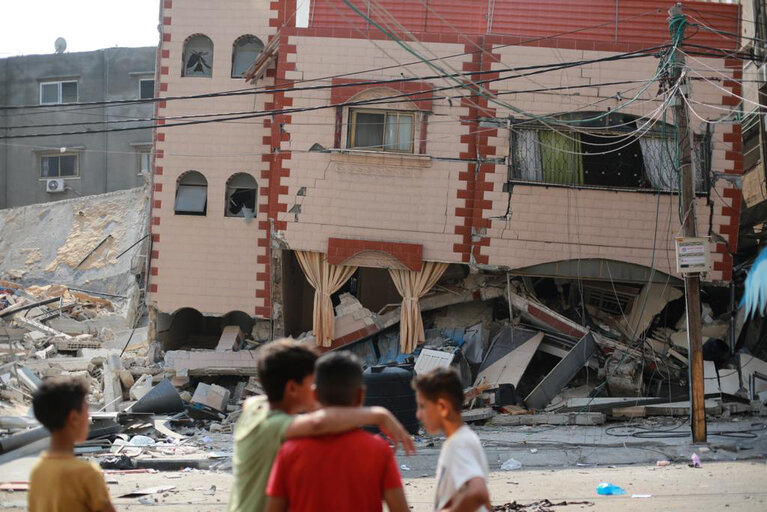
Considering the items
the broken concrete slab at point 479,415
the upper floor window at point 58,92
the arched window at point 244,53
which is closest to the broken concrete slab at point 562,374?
the broken concrete slab at point 479,415

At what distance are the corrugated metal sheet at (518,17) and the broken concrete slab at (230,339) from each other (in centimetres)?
710

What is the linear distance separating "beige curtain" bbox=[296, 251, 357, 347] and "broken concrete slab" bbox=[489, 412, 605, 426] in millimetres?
4643

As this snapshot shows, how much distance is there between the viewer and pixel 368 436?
4.01m

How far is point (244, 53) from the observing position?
20188 mm

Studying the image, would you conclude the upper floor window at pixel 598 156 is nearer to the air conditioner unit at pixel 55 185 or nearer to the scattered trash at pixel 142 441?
the scattered trash at pixel 142 441

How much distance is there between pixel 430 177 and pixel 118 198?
2306 centimetres

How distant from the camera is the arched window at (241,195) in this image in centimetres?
2005

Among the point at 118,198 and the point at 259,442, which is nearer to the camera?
the point at 259,442

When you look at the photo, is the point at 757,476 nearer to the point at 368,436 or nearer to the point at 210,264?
the point at 368,436

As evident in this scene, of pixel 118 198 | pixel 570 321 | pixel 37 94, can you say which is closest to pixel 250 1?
pixel 570 321

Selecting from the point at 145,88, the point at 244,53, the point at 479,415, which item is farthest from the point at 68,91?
the point at 479,415

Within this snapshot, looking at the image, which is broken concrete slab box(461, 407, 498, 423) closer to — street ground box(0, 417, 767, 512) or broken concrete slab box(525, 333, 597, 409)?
street ground box(0, 417, 767, 512)

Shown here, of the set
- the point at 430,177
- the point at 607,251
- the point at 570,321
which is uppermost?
the point at 430,177

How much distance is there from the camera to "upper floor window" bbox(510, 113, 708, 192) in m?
A: 18.2
